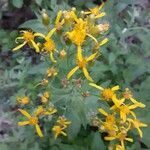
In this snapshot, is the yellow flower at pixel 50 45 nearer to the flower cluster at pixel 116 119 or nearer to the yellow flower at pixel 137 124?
the flower cluster at pixel 116 119

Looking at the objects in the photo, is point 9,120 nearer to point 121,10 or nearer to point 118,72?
point 118,72

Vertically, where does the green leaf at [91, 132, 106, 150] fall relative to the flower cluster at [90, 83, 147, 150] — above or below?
below

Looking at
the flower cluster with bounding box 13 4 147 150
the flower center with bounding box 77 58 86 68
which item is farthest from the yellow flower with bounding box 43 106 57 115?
the flower center with bounding box 77 58 86 68

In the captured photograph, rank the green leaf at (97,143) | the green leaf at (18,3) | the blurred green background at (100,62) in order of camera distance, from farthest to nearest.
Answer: the green leaf at (18,3), the blurred green background at (100,62), the green leaf at (97,143)

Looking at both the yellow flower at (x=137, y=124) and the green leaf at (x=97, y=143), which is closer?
the yellow flower at (x=137, y=124)

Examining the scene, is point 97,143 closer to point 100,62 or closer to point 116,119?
point 116,119

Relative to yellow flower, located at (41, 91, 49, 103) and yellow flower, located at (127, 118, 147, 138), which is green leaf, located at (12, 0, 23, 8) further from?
yellow flower, located at (127, 118, 147, 138)

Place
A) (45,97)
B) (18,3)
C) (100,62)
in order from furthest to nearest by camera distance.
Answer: (18,3), (100,62), (45,97)

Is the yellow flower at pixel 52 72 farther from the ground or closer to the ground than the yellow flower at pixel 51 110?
farther from the ground

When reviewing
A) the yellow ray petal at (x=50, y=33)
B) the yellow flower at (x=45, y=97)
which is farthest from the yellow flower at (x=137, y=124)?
the yellow ray petal at (x=50, y=33)

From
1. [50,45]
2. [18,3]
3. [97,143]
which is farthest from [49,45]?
[18,3]
